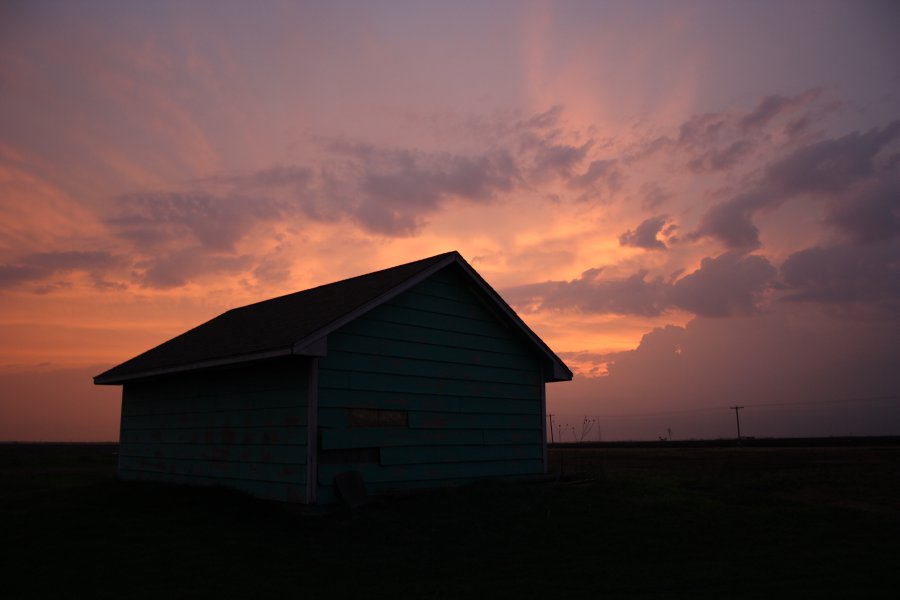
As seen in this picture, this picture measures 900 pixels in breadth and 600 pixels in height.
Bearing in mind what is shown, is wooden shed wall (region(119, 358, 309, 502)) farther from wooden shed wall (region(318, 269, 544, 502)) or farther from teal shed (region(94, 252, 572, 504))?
wooden shed wall (region(318, 269, 544, 502))

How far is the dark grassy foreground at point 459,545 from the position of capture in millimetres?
8609

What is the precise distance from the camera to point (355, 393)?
14211 mm

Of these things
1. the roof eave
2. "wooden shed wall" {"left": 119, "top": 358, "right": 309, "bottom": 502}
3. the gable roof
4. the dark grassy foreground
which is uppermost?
the gable roof

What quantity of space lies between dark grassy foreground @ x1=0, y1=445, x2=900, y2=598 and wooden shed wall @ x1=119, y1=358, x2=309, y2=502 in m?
0.72

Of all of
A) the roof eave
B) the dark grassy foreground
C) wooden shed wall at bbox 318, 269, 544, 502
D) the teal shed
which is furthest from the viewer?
wooden shed wall at bbox 318, 269, 544, 502

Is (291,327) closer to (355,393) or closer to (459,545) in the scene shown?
(355,393)

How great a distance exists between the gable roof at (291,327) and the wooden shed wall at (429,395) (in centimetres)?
42

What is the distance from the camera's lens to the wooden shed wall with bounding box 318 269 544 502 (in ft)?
45.9

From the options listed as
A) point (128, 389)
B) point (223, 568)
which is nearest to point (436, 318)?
point (223, 568)

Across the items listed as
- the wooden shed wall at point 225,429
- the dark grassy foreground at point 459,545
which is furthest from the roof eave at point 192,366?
the dark grassy foreground at point 459,545

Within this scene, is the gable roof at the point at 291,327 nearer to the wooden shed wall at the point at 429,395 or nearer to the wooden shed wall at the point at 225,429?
the wooden shed wall at the point at 429,395

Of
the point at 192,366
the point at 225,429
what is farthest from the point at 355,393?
the point at 192,366

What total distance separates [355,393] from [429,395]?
2224 millimetres

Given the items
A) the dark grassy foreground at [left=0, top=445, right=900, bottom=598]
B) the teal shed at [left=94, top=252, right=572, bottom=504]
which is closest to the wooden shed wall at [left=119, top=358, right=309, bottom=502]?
the teal shed at [left=94, top=252, right=572, bottom=504]
